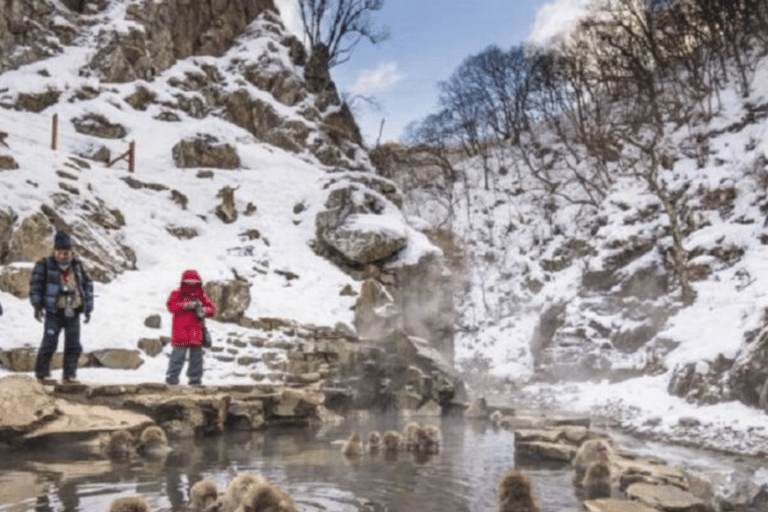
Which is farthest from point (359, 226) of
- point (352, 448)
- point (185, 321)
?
point (352, 448)

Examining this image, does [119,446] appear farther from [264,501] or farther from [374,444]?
[264,501]

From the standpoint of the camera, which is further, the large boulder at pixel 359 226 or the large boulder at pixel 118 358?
the large boulder at pixel 359 226

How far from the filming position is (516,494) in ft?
16.0

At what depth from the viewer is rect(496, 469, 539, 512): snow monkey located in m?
4.82

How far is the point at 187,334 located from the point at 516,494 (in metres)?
6.70

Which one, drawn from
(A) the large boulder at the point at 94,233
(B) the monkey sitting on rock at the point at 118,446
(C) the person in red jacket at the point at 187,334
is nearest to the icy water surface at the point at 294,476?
(B) the monkey sitting on rock at the point at 118,446

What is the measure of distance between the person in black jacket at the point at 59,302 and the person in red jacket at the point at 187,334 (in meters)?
1.38

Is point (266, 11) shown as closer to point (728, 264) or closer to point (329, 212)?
point (329, 212)

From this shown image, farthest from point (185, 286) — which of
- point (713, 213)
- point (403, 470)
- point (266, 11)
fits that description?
point (266, 11)

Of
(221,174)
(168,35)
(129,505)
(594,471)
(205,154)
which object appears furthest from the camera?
(168,35)

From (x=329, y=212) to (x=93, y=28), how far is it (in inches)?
722

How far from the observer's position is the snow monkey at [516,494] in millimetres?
4820

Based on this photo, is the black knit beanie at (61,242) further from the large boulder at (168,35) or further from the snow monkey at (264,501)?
the large boulder at (168,35)

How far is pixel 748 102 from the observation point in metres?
29.1
